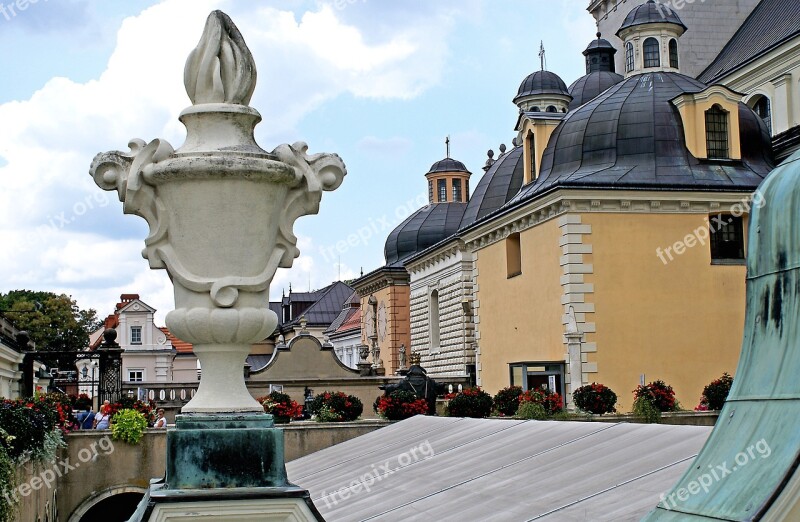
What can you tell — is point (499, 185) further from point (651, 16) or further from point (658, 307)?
point (658, 307)

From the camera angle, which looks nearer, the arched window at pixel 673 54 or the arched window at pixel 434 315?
the arched window at pixel 673 54

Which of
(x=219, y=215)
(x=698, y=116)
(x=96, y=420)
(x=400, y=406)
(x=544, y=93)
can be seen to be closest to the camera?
(x=219, y=215)

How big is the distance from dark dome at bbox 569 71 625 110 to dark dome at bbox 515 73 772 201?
1484cm

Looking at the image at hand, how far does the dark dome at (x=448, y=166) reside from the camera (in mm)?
58062

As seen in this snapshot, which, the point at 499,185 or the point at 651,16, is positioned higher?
the point at 651,16

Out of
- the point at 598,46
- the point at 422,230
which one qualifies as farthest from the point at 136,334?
the point at 598,46

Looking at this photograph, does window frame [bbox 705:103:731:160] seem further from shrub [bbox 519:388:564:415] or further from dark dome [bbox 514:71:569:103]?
dark dome [bbox 514:71:569:103]

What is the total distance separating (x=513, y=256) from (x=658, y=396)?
11188mm

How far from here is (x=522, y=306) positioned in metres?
33.6

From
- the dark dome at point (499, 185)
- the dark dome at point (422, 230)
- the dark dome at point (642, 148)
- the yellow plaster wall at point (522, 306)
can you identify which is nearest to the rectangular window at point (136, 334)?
the dark dome at point (422, 230)

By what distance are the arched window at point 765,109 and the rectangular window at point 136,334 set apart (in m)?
43.8

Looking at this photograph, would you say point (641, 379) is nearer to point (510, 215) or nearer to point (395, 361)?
point (510, 215)

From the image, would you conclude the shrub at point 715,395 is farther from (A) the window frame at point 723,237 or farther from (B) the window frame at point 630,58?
(B) the window frame at point 630,58

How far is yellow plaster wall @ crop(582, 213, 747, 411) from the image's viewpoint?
29594mm
